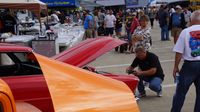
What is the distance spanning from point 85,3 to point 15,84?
30886 millimetres

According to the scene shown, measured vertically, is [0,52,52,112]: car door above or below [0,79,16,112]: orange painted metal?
below

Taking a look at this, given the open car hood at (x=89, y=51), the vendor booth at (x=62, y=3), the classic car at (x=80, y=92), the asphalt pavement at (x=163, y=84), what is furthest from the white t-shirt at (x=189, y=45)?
the vendor booth at (x=62, y=3)

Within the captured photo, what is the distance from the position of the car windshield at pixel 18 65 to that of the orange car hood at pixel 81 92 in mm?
1666

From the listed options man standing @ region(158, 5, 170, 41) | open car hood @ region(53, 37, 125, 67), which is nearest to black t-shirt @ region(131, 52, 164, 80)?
open car hood @ region(53, 37, 125, 67)

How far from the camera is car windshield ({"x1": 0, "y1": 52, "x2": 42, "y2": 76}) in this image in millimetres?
5123

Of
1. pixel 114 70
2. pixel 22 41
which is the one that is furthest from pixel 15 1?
pixel 114 70

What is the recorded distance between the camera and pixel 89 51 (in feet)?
17.7

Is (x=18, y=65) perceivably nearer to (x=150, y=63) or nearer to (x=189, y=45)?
(x=189, y=45)

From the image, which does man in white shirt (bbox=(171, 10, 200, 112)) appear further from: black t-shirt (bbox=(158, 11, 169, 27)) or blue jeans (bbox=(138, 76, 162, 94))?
black t-shirt (bbox=(158, 11, 169, 27))

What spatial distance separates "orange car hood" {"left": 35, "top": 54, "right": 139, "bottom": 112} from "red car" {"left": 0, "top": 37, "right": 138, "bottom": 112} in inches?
38.3

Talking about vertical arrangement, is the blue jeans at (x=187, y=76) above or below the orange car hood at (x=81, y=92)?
below

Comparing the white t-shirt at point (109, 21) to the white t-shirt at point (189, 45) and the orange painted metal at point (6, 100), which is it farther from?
the orange painted metal at point (6, 100)

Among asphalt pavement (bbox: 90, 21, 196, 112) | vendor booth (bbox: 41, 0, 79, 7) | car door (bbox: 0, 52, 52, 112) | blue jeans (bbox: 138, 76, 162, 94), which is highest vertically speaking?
vendor booth (bbox: 41, 0, 79, 7)

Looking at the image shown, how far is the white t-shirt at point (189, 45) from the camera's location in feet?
20.2
